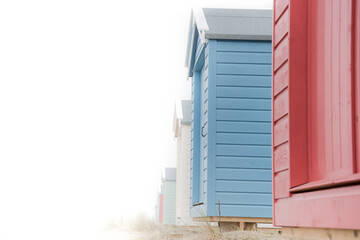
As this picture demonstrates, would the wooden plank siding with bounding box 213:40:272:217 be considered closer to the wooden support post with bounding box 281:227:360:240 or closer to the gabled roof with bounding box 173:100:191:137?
the wooden support post with bounding box 281:227:360:240

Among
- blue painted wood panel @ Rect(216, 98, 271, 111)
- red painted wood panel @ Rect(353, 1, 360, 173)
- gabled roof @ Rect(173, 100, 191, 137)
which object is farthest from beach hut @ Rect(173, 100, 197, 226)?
red painted wood panel @ Rect(353, 1, 360, 173)

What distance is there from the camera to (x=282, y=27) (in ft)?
12.9

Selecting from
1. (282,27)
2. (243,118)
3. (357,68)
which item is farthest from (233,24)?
(357,68)

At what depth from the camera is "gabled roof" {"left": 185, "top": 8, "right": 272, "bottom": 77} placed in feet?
26.3

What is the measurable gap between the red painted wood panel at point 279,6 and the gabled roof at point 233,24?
3843 mm

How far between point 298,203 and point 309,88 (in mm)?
769

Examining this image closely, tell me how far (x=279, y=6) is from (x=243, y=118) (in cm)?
399

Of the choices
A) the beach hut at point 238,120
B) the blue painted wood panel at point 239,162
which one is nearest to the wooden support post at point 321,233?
the beach hut at point 238,120

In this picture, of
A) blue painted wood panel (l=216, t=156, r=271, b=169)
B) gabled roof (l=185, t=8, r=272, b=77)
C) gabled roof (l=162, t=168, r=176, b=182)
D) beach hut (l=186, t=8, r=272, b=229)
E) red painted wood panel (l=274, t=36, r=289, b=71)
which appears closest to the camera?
red painted wood panel (l=274, t=36, r=289, b=71)

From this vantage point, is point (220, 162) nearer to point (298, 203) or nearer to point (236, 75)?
point (236, 75)

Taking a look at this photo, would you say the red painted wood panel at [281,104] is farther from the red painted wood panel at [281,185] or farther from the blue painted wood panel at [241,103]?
the blue painted wood panel at [241,103]

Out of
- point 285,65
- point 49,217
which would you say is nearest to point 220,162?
point 285,65

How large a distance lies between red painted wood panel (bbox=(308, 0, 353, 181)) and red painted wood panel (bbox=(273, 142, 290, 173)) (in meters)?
0.24

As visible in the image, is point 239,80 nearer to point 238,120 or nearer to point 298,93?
point 238,120
